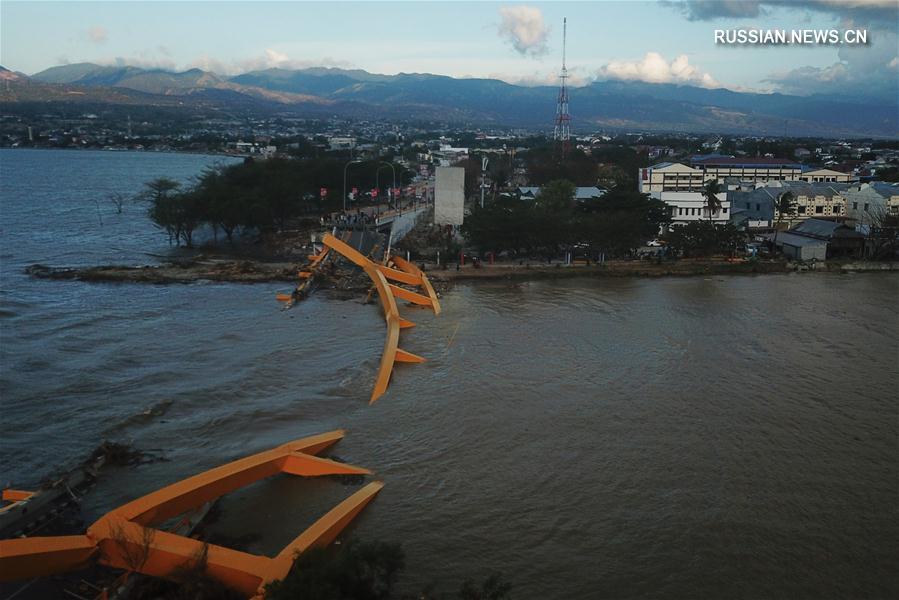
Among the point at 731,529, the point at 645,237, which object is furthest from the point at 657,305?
the point at 731,529

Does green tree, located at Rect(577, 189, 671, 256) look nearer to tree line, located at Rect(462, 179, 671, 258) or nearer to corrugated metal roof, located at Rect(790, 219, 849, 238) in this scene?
tree line, located at Rect(462, 179, 671, 258)

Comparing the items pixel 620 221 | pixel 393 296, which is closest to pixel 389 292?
pixel 393 296

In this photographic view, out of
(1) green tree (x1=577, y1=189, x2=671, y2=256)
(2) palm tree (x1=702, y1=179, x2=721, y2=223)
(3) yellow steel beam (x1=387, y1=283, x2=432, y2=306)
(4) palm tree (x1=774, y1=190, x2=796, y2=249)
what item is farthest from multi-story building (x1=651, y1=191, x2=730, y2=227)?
(3) yellow steel beam (x1=387, y1=283, x2=432, y2=306)

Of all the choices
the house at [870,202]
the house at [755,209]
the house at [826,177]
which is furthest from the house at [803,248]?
the house at [826,177]

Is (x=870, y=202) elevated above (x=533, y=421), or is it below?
above

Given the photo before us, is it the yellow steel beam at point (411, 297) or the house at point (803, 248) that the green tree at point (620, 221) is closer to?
the house at point (803, 248)

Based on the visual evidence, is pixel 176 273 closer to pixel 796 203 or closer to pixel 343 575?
pixel 343 575
